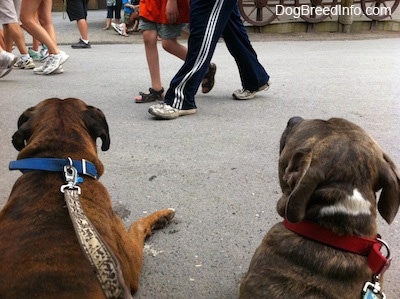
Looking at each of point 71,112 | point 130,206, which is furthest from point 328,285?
Result: point 130,206

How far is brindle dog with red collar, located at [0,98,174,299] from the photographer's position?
1.92m

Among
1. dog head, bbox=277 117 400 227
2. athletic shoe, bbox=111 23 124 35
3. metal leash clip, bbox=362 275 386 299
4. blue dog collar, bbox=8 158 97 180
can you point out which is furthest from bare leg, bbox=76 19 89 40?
metal leash clip, bbox=362 275 386 299

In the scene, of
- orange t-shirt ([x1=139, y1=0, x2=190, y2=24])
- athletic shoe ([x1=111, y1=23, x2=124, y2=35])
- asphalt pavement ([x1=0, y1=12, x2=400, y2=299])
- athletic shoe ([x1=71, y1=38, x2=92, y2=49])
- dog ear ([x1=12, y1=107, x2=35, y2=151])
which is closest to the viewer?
dog ear ([x1=12, y1=107, x2=35, y2=151])

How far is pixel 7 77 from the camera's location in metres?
7.70

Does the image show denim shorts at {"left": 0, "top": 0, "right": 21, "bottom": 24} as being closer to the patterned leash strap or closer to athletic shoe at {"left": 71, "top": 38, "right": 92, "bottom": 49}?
athletic shoe at {"left": 71, "top": 38, "right": 92, "bottom": 49}

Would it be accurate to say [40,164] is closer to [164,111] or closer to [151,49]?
[164,111]

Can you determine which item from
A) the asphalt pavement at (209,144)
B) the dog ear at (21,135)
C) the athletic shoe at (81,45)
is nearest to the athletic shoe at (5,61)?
the asphalt pavement at (209,144)

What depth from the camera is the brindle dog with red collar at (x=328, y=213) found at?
2057mm

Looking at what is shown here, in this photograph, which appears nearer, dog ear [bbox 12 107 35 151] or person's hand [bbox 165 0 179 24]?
dog ear [bbox 12 107 35 151]

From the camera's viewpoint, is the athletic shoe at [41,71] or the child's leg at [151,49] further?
the athletic shoe at [41,71]

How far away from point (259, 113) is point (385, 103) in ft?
5.74

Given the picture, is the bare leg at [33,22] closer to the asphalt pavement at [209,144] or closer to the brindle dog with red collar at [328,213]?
the asphalt pavement at [209,144]

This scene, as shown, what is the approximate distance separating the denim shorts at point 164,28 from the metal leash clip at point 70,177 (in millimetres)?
3851

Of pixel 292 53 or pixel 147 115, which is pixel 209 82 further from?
pixel 292 53
